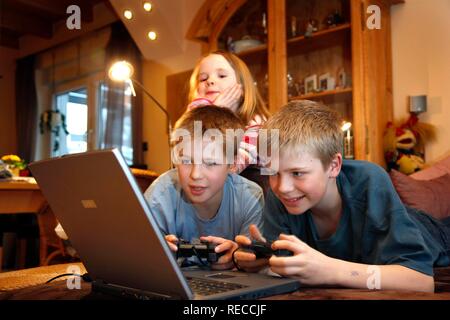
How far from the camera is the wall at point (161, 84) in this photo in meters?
3.70

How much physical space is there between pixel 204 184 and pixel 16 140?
528cm

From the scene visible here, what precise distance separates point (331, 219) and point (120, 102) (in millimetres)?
3521

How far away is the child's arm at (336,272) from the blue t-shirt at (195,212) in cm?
51

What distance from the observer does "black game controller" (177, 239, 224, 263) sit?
36.4 inches

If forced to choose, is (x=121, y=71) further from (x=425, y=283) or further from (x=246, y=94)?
(x=425, y=283)

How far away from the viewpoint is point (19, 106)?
5641 mm

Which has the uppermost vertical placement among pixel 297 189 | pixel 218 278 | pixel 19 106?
pixel 19 106

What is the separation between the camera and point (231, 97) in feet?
5.74

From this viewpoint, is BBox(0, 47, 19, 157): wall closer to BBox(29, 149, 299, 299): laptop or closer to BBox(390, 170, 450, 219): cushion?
BBox(390, 170, 450, 219): cushion

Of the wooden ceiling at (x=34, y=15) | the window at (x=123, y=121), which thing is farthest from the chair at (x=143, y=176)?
the wooden ceiling at (x=34, y=15)

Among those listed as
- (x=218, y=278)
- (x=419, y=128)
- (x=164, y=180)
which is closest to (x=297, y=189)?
(x=218, y=278)

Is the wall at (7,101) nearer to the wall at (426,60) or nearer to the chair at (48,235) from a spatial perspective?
the chair at (48,235)
